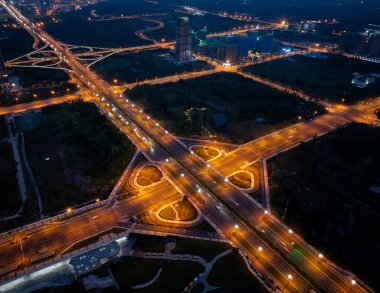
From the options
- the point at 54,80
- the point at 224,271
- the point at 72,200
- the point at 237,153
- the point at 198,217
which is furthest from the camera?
the point at 54,80

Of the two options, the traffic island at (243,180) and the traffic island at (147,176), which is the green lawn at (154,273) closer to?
the traffic island at (147,176)

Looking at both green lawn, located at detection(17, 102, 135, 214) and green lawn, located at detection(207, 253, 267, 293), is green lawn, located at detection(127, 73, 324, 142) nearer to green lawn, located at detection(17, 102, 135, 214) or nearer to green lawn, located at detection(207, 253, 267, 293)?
green lawn, located at detection(17, 102, 135, 214)

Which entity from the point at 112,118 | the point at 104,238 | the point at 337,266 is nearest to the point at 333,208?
the point at 337,266

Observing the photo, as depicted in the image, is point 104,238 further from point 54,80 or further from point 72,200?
point 54,80

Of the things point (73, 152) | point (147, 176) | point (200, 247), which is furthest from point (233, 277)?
point (73, 152)

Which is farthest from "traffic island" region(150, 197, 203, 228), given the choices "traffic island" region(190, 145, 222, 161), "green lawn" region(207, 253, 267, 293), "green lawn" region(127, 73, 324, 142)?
"green lawn" region(127, 73, 324, 142)

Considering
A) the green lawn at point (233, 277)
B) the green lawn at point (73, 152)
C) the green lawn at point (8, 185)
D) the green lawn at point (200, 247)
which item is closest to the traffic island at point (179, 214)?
the green lawn at point (200, 247)
